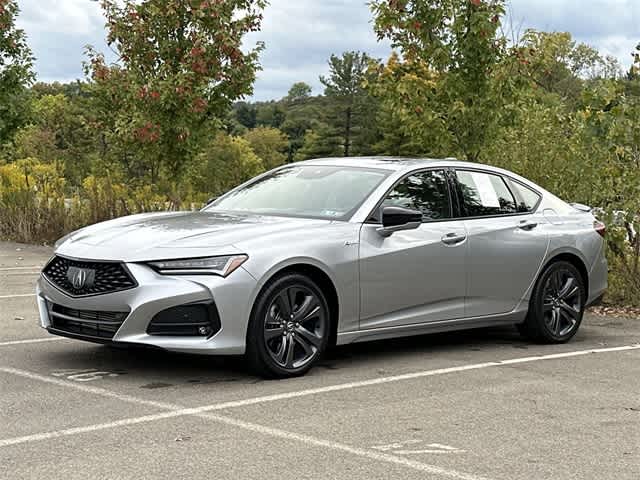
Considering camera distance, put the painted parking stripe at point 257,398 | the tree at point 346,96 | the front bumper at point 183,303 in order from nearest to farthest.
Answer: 1. the painted parking stripe at point 257,398
2. the front bumper at point 183,303
3. the tree at point 346,96

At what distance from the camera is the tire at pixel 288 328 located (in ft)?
24.8

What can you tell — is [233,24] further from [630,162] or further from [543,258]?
[543,258]

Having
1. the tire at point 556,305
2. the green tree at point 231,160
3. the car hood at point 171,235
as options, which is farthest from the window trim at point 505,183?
the green tree at point 231,160

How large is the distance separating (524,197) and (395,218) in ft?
6.95

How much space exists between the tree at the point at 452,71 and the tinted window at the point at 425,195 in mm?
6030

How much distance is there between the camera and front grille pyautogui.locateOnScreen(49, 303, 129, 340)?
293 inches

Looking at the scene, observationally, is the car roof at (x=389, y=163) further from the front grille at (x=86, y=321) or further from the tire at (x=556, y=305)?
the front grille at (x=86, y=321)

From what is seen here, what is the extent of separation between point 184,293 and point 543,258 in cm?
379

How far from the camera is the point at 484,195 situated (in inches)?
380

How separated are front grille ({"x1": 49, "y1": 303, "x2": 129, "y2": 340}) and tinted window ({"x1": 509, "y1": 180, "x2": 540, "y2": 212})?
4066mm

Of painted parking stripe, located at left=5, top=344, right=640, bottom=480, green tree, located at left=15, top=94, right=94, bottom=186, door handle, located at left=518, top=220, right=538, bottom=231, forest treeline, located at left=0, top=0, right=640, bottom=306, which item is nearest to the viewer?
painted parking stripe, located at left=5, top=344, right=640, bottom=480

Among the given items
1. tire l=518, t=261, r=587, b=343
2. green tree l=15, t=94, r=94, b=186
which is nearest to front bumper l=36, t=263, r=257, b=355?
tire l=518, t=261, r=587, b=343

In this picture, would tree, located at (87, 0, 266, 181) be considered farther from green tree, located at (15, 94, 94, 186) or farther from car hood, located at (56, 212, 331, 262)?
green tree, located at (15, 94, 94, 186)

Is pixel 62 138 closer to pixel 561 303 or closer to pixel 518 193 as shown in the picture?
pixel 518 193
